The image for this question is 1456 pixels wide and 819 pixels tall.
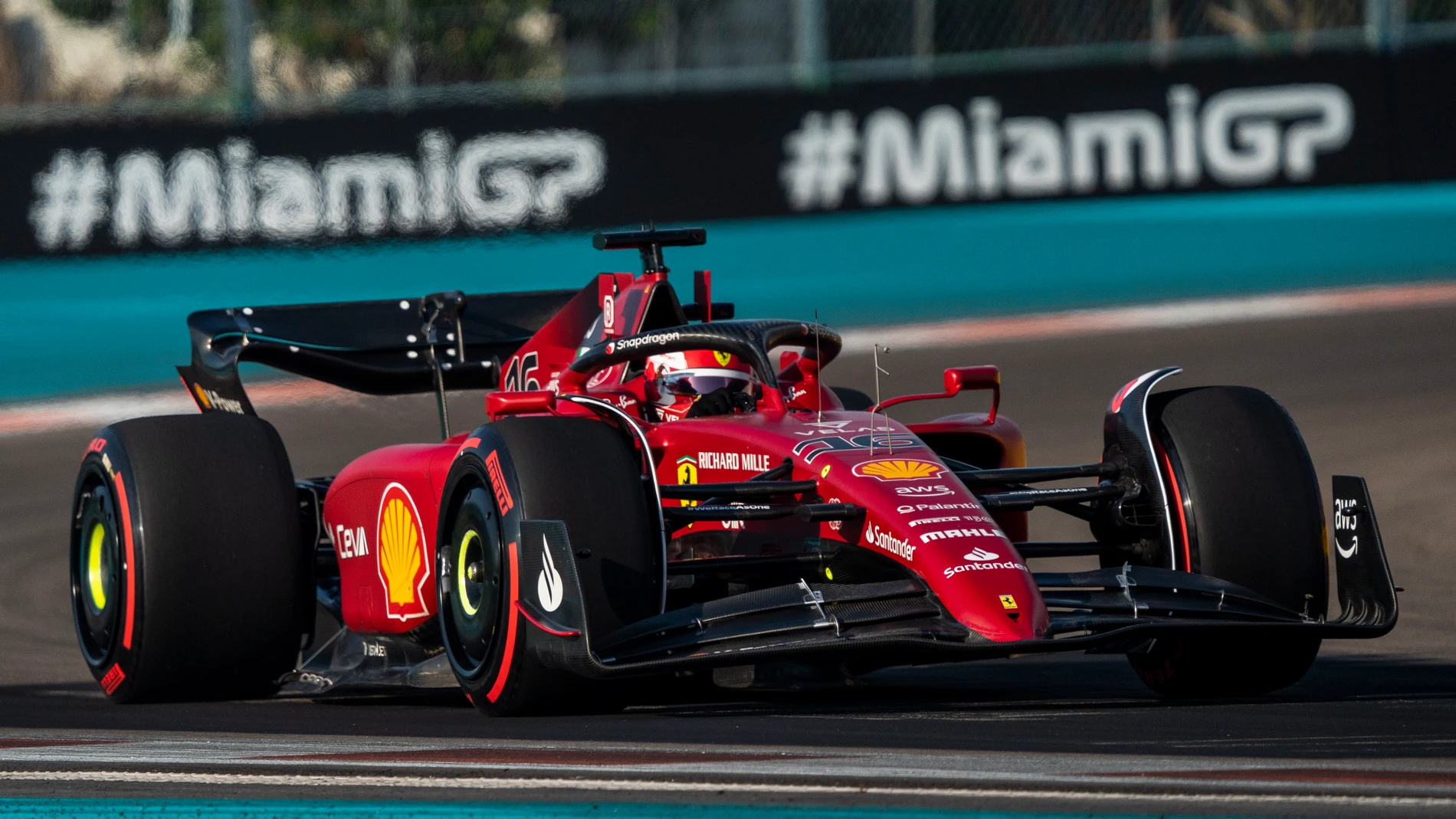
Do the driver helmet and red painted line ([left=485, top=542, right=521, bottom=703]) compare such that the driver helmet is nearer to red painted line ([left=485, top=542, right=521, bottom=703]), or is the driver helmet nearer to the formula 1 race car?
the formula 1 race car

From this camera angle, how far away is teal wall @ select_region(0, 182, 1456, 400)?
14977 mm

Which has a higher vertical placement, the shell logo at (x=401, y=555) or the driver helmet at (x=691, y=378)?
the driver helmet at (x=691, y=378)

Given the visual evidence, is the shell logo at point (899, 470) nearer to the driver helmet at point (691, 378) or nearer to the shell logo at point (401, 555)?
the driver helmet at point (691, 378)

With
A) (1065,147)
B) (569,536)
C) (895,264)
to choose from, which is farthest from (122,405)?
(569,536)

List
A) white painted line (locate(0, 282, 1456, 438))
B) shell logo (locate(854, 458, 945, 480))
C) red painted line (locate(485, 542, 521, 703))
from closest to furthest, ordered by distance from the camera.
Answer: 1. red painted line (locate(485, 542, 521, 703))
2. shell logo (locate(854, 458, 945, 480))
3. white painted line (locate(0, 282, 1456, 438))

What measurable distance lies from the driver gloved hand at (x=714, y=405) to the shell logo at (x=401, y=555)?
0.91 m

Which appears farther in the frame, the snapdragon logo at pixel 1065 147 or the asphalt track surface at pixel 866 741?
the snapdragon logo at pixel 1065 147

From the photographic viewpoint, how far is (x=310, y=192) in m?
15.0

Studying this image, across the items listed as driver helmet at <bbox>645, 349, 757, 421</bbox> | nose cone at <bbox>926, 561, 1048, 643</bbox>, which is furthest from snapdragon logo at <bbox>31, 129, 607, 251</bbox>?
nose cone at <bbox>926, 561, 1048, 643</bbox>

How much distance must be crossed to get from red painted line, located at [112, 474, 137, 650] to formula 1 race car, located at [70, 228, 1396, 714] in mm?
19

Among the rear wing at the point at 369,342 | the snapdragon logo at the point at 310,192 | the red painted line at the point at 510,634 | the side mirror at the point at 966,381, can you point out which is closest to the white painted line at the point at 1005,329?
the snapdragon logo at the point at 310,192

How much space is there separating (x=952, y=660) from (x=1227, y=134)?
33.9ft

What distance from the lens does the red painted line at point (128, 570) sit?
21.4ft

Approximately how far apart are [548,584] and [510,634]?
24 centimetres
